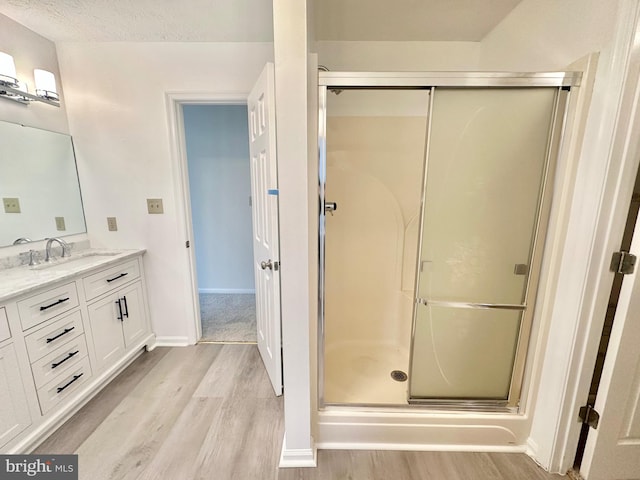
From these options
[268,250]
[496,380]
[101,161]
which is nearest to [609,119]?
[496,380]

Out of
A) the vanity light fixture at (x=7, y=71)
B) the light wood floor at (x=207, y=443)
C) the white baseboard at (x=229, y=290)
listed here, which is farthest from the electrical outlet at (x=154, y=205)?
the white baseboard at (x=229, y=290)

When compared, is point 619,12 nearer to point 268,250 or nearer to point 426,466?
point 268,250

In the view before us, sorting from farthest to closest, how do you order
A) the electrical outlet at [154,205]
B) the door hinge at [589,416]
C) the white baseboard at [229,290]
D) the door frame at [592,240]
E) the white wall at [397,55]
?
the white baseboard at [229,290] → the electrical outlet at [154,205] → the white wall at [397,55] → the door hinge at [589,416] → the door frame at [592,240]

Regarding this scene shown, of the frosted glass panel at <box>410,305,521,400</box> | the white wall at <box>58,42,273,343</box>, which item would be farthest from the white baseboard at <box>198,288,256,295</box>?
the frosted glass panel at <box>410,305,521,400</box>

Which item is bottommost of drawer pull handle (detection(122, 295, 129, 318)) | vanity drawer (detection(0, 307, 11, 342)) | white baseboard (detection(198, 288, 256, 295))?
white baseboard (detection(198, 288, 256, 295))

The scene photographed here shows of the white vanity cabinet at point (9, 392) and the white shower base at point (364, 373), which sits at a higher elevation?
the white vanity cabinet at point (9, 392)

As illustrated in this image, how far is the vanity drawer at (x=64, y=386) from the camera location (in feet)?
4.58

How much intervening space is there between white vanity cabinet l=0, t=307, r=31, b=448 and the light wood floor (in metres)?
0.21

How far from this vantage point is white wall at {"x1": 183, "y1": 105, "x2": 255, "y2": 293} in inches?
121

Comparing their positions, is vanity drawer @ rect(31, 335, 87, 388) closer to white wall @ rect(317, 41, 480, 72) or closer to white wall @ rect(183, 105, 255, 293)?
white wall @ rect(183, 105, 255, 293)

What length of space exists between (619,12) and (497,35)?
0.87 meters

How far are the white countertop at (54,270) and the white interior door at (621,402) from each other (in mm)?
2784

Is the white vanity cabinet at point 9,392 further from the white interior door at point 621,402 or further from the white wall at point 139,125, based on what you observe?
the white interior door at point 621,402

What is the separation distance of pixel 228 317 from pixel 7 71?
97.5 inches
